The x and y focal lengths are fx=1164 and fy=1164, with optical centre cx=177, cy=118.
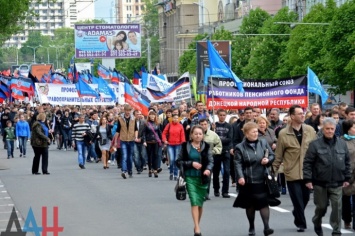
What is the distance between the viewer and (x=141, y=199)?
2020cm

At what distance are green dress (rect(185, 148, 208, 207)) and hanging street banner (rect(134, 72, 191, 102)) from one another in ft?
59.6

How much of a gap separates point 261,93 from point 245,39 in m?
58.8

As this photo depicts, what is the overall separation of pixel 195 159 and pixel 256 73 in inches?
2384

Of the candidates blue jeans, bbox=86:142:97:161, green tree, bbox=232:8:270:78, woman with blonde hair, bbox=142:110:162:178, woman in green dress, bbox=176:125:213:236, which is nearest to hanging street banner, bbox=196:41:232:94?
green tree, bbox=232:8:270:78

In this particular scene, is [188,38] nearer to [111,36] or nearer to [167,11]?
[167,11]

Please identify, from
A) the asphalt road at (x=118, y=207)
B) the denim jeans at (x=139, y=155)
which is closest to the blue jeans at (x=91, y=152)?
the asphalt road at (x=118, y=207)

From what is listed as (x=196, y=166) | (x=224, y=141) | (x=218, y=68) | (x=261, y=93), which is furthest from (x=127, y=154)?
Answer: (x=196, y=166)

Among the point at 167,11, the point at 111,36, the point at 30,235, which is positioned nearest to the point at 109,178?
the point at 30,235

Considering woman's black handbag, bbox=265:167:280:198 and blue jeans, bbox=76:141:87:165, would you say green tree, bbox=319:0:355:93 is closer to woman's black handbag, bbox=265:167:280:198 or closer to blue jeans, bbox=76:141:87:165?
blue jeans, bbox=76:141:87:165

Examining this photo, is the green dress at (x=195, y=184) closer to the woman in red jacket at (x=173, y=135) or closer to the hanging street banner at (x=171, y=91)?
the woman in red jacket at (x=173, y=135)

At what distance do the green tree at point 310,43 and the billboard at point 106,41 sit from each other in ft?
70.1

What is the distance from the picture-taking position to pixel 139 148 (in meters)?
26.5

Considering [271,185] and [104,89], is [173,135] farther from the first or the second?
[104,89]

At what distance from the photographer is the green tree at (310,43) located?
62.7 m
